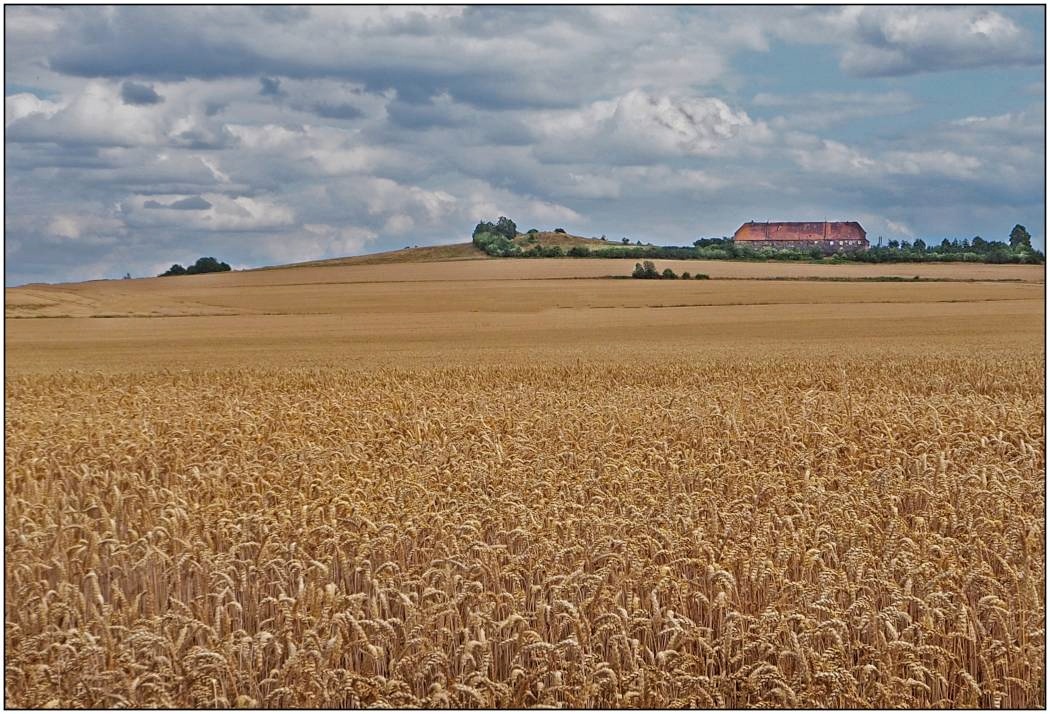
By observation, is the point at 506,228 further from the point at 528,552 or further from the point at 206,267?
the point at 528,552

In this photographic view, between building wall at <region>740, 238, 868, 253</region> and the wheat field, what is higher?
building wall at <region>740, 238, 868, 253</region>

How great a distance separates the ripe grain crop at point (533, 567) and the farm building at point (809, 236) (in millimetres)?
172146

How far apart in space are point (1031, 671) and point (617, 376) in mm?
21833

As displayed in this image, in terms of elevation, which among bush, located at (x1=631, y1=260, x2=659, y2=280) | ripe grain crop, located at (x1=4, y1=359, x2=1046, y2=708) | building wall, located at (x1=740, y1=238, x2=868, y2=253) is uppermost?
building wall, located at (x1=740, y1=238, x2=868, y2=253)

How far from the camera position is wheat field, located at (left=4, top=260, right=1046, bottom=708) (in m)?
5.91

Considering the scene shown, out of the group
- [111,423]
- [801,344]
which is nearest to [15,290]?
[801,344]

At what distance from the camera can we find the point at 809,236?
18162 cm

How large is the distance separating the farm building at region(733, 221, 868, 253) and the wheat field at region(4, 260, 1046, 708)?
6640 inches

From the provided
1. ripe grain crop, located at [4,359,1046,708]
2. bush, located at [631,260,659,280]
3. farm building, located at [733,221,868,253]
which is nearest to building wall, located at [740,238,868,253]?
farm building, located at [733,221,868,253]

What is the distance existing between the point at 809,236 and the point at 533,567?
182 m

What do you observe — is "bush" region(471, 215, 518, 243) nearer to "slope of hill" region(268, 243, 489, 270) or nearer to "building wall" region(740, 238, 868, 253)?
"slope of hill" region(268, 243, 489, 270)

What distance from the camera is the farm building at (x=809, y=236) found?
180250 mm

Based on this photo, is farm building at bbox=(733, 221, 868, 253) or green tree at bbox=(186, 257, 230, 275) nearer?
green tree at bbox=(186, 257, 230, 275)

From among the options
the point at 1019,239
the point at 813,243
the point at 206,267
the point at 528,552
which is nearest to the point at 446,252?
the point at 206,267
